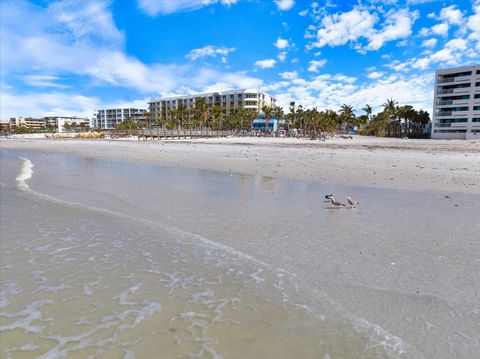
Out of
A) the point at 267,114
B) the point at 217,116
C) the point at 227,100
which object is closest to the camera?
the point at 267,114

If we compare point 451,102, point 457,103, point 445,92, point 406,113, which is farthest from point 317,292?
point 406,113

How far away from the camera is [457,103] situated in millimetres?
80500

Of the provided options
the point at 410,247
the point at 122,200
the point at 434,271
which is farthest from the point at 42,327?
the point at 122,200

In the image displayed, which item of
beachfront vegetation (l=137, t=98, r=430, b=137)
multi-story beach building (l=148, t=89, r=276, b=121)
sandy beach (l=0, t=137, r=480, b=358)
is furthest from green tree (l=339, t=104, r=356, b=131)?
sandy beach (l=0, t=137, r=480, b=358)

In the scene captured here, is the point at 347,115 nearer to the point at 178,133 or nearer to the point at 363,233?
the point at 178,133

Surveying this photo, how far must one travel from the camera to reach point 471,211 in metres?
8.60

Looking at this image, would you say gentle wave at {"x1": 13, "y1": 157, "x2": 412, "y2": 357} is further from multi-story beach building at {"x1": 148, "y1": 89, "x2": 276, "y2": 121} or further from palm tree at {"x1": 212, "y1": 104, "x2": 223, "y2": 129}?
multi-story beach building at {"x1": 148, "y1": 89, "x2": 276, "y2": 121}

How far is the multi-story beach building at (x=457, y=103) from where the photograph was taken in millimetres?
78000

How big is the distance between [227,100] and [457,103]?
8507cm

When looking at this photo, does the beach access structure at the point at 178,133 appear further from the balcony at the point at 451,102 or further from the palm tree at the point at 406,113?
the balcony at the point at 451,102

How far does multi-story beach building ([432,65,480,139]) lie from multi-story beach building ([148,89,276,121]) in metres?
64.5

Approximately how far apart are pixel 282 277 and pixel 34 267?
161 inches

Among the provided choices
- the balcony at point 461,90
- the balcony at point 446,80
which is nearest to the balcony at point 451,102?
the balcony at point 461,90

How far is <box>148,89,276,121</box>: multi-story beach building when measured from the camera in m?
134
